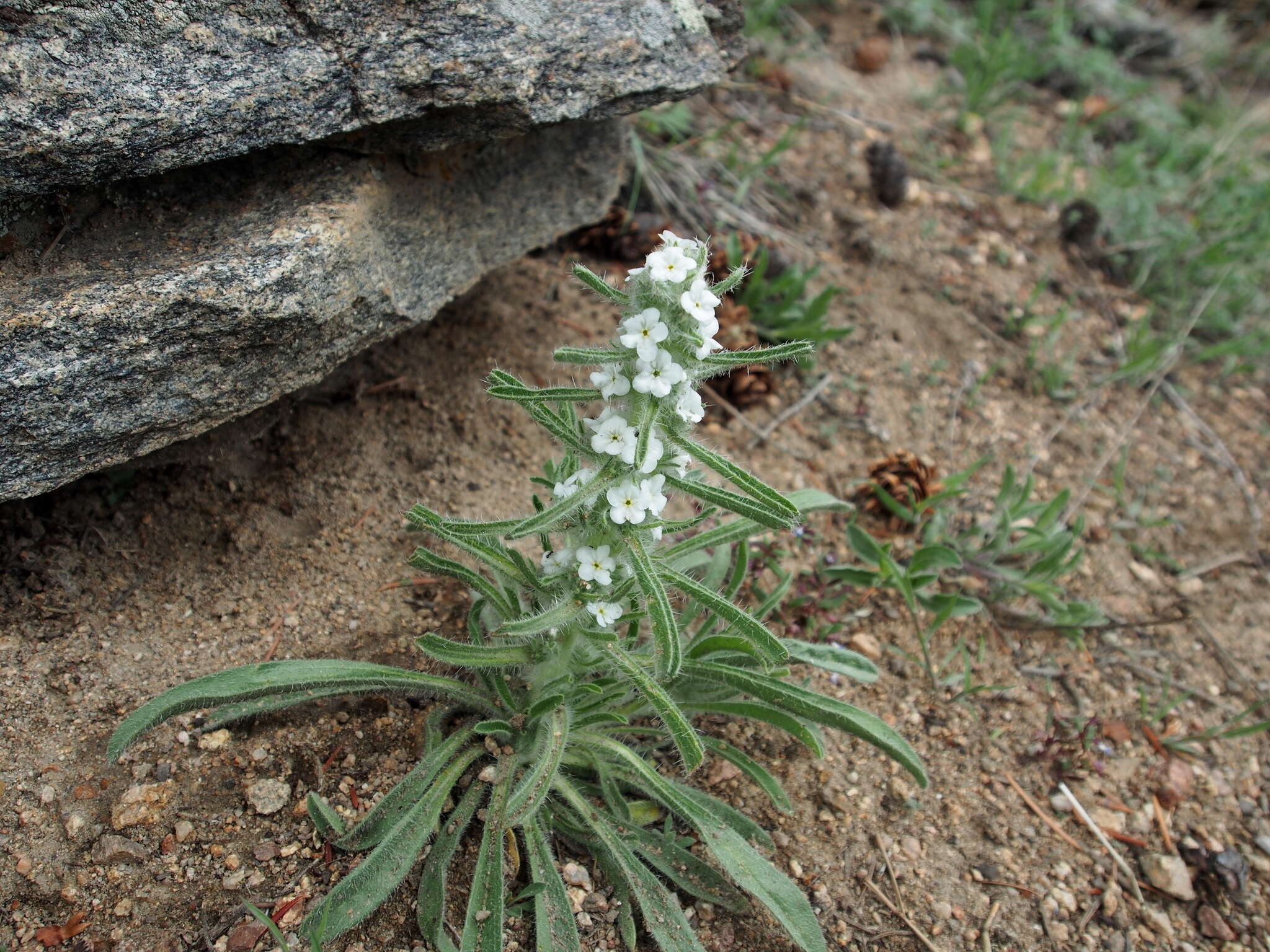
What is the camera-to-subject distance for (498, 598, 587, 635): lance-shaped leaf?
2.25 meters

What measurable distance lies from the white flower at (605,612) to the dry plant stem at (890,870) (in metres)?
1.14

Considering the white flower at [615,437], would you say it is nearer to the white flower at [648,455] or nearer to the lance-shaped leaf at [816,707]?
the white flower at [648,455]

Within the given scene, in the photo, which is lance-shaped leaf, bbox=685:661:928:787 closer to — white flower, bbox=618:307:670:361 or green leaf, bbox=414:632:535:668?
green leaf, bbox=414:632:535:668

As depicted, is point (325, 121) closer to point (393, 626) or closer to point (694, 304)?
point (694, 304)

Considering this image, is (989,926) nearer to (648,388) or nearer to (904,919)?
(904,919)

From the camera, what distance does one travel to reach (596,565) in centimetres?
230

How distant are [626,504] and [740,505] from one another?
0.26 meters

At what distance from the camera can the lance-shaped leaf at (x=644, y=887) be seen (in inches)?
96.2

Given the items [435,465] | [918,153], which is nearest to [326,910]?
[435,465]

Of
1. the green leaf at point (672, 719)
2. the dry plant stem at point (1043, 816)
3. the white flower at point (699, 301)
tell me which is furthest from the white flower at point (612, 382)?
the dry plant stem at point (1043, 816)

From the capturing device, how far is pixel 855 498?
151 inches

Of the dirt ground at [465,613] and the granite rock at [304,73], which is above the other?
the granite rock at [304,73]

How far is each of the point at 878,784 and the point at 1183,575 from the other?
1878 millimetres

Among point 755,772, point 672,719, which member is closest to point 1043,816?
point 755,772
